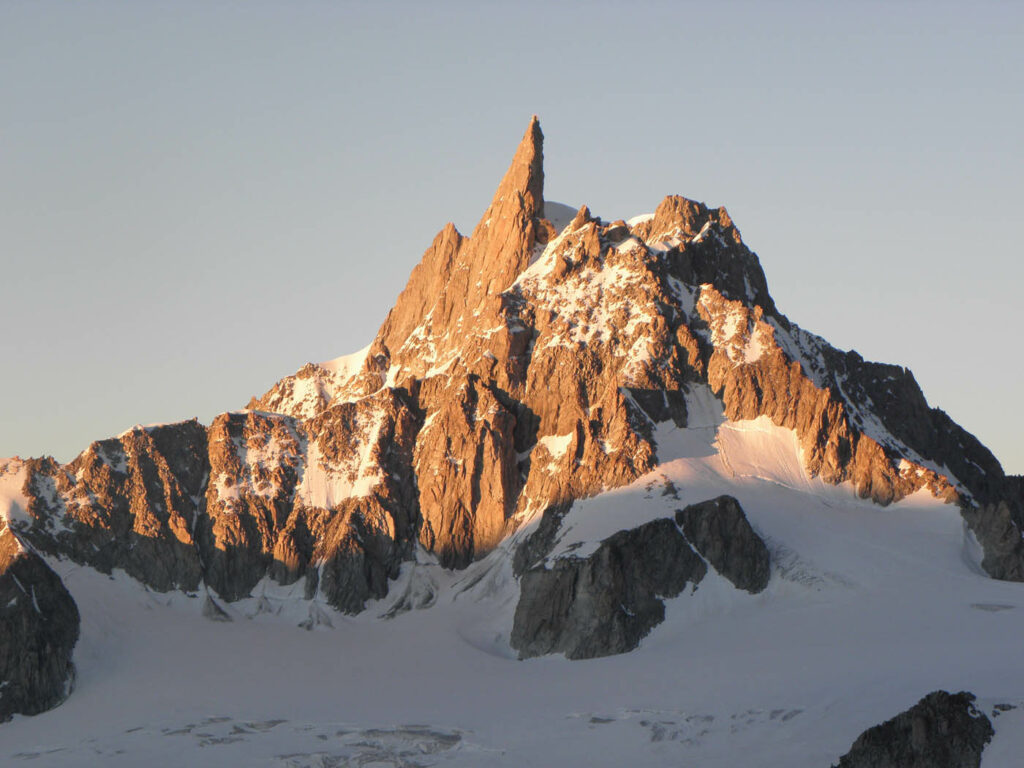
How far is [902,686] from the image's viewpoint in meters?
191

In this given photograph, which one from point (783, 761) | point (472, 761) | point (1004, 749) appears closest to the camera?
point (1004, 749)

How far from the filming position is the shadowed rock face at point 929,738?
A: 168 metres

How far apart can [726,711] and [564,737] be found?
18.9 m

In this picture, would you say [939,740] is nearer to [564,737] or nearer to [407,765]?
[564,737]

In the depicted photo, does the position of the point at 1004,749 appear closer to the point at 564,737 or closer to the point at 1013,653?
the point at 1013,653

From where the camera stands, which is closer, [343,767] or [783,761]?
[783,761]

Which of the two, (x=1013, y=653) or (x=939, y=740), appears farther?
(x=1013, y=653)

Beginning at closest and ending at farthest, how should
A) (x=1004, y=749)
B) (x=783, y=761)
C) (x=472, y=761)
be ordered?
(x=1004, y=749)
(x=783, y=761)
(x=472, y=761)

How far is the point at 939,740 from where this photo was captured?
169 meters

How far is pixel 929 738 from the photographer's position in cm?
16950

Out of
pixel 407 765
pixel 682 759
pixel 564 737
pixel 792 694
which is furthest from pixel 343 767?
pixel 792 694

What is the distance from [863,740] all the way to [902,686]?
1732cm

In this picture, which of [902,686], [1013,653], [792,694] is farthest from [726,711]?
[1013,653]

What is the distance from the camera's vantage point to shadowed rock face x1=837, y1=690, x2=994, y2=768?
550ft
